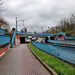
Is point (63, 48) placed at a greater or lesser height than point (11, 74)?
greater

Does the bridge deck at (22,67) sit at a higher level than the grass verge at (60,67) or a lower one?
lower

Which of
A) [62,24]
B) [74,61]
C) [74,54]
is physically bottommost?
[74,61]

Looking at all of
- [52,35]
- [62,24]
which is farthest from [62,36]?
[62,24]

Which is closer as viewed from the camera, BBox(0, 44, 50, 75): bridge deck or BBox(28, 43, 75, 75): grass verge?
BBox(28, 43, 75, 75): grass verge

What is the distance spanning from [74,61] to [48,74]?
1.97 m

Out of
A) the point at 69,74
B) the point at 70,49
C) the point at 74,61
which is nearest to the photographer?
the point at 69,74

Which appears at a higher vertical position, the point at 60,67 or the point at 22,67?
the point at 60,67

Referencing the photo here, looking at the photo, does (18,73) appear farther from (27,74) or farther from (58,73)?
(58,73)

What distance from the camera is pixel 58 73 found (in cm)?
493

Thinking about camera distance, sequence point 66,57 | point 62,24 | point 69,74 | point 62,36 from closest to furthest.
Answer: point 69,74 → point 66,57 → point 62,36 → point 62,24

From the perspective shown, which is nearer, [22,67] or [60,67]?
[60,67]

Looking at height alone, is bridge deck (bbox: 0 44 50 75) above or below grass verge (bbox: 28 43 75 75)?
below

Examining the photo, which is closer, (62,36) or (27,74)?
(27,74)

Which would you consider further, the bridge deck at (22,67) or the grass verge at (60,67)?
the bridge deck at (22,67)
